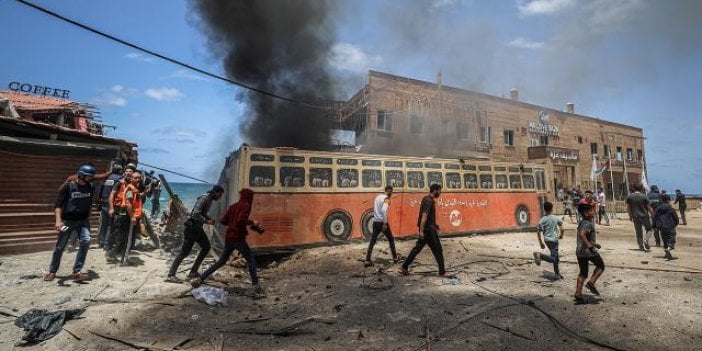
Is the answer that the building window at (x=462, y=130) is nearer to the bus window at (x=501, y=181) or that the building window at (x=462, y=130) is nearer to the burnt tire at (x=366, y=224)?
the bus window at (x=501, y=181)

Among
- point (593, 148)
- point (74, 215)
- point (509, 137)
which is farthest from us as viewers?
point (593, 148)

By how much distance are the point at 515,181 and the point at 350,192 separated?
293 inches

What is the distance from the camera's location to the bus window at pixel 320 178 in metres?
9.82

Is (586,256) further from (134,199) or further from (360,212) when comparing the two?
(134,199)

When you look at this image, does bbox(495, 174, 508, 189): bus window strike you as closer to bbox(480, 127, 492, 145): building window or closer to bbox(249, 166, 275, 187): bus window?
bbox(249, 166, 275, 187): bus window

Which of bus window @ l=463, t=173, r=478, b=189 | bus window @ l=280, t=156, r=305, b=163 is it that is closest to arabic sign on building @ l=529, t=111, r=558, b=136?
bus window @ l=463, t=173, r=478, b=189

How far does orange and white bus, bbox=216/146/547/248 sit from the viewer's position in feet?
30.0

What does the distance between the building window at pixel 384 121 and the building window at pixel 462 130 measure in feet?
18.5

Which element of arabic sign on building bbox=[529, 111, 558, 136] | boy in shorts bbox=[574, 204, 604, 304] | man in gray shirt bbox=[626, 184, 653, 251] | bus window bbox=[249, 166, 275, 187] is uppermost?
arabic sign on building bbox=[529, 111, 558, 136]

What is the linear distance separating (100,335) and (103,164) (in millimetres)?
7688

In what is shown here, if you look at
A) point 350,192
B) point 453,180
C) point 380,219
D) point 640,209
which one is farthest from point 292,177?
point 640,209

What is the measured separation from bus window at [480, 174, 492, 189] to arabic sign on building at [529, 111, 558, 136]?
17.1 meters

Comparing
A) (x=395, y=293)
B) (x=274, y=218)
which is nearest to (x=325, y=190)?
(x=274, y=218)

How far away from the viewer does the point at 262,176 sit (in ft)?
29.9
